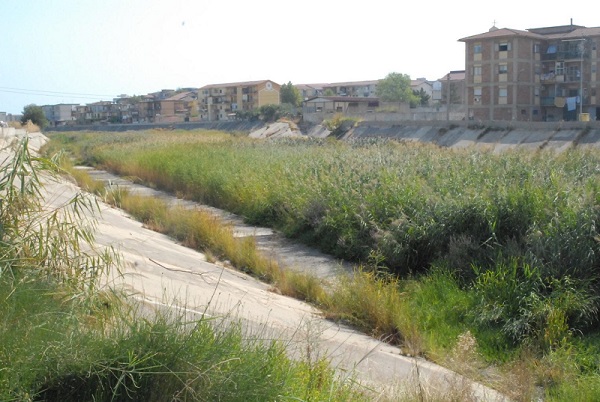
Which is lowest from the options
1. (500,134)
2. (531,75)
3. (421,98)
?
(500,134)

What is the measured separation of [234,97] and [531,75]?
68488 mm

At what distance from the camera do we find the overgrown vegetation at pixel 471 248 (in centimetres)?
991

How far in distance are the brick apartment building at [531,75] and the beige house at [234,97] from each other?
57456 millimetres

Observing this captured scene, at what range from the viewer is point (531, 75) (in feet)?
189

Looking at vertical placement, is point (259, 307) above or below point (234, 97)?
below

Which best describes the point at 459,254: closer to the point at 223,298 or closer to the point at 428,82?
the point at 223,298

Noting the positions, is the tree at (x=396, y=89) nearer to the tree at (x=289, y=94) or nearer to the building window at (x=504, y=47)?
the tree at (x=289, y=94)

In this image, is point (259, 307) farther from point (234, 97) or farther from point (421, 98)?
point (234, 97)

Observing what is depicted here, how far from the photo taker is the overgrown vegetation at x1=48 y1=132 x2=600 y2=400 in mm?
9906

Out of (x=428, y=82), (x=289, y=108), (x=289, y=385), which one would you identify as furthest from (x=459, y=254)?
(x=428, y=82)

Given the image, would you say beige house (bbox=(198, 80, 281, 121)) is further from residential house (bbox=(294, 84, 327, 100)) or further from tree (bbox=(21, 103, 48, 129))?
tree (bbox=(21, 103, 48, 129))

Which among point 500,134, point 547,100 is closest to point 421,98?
point 547,100

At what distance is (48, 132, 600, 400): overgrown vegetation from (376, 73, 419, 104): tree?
8534cm

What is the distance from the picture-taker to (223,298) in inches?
404
